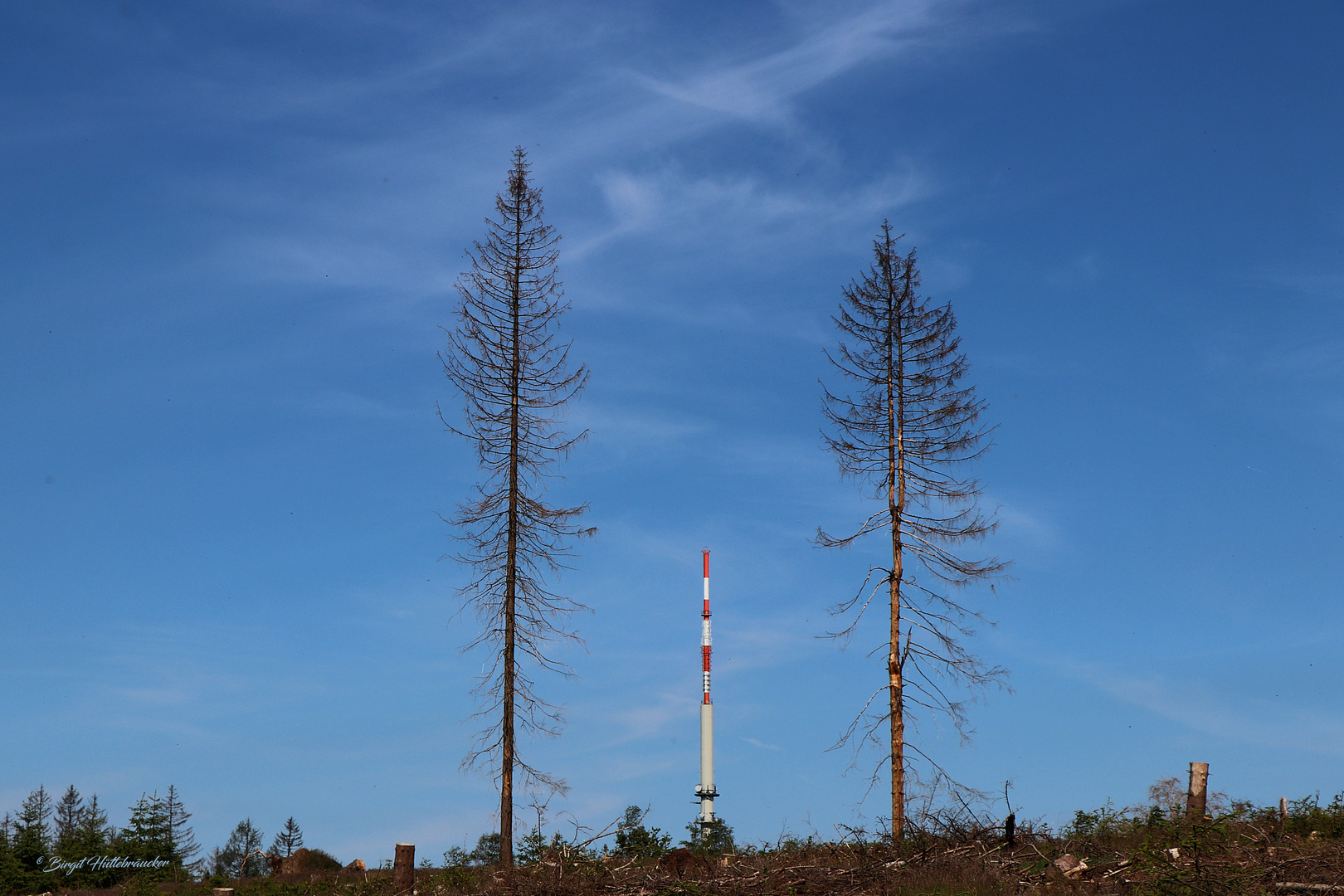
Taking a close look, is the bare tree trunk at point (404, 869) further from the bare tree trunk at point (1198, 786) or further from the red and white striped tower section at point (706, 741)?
the red and white striped tower section at point (706, 741)

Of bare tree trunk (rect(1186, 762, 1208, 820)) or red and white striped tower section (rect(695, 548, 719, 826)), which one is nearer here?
bare tree trunk (rect(1186, 762, 1208, 820))

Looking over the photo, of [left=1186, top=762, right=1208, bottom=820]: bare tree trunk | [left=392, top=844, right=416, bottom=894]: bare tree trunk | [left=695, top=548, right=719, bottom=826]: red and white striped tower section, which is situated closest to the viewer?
[left=392, top=844, right=416, bottom=894]: bare tree trunk

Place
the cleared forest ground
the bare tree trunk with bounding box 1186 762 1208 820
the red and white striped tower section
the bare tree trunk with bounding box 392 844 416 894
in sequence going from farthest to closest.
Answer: the red and white striped tower section
the bare tree trunk with bounding box 1186 762 1208 820
the bare tree trunk with bounding box 392 844 416 894
the cleared forest ground

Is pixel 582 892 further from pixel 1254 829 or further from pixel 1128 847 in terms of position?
pixel 1254 829

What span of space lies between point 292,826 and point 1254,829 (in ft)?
172

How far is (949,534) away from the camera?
2516 centimetres

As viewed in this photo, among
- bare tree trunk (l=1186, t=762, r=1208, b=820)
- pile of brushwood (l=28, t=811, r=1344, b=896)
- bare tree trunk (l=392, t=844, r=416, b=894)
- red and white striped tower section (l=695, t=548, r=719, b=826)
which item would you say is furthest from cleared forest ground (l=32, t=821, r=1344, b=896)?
red and white striped tower section (l=695, t=548, r=719, b=826)

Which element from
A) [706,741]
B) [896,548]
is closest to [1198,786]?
[896,548]

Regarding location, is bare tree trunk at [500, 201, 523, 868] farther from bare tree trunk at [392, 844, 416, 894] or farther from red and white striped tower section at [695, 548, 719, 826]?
red and white striped tower section at [695, 548, 719, 826]

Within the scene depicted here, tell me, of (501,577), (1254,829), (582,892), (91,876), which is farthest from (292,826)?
(1254,829)

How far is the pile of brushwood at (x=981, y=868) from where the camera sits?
1280 cm

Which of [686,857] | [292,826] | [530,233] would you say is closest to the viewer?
[686,857]

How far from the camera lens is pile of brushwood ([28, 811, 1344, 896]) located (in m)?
12.8

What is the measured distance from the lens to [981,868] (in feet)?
47.5
